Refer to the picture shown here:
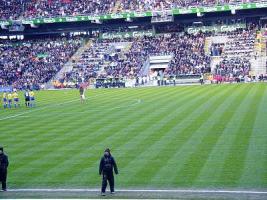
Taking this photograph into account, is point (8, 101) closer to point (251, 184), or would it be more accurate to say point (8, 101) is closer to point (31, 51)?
point (251, 184)

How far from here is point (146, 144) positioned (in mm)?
23812

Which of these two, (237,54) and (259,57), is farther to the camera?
(237,54)

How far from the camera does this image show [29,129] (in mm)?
30328

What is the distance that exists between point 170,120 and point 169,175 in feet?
42.6

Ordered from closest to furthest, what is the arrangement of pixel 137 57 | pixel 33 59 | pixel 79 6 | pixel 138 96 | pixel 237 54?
pixel 138 96, pixel 237 54, pixel 137 57, pixel 33 59, pixel 79 6

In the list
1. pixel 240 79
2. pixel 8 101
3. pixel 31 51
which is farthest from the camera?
pixel 31 51

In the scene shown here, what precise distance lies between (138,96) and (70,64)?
3047 centimetres

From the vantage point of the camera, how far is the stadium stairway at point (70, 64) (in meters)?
74.3

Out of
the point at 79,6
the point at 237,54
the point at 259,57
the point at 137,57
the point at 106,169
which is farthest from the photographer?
the point at 79,6

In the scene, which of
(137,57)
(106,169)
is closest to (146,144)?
(106,169)

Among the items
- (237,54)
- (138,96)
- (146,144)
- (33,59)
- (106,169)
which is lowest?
(138,96)

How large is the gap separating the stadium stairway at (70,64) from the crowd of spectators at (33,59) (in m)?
0.58

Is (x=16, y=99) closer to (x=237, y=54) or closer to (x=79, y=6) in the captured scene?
(x=237, y=54)

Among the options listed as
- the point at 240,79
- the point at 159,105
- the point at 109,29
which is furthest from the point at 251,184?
the point at 109,29
